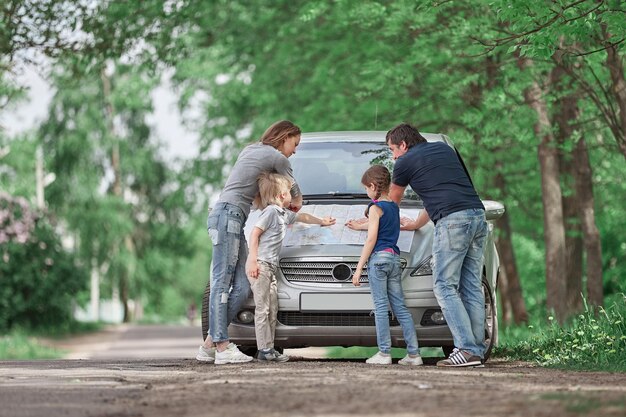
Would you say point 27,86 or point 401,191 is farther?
point 27,86

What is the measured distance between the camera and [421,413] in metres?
5.84

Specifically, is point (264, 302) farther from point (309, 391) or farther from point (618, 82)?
point (618, 82)

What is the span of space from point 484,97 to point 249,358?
767 cm

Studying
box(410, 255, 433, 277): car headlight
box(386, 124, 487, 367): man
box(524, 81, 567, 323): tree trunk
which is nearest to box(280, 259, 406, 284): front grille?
box(410, 255, 433, 277): car headlight

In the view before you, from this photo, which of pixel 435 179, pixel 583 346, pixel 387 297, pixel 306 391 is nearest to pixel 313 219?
pixel 387 297

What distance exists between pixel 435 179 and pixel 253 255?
1522mm

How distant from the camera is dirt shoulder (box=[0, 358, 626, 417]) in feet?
19.9

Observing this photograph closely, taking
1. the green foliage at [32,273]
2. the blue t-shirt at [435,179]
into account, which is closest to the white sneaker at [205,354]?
the blue t-shirt at [435,179]

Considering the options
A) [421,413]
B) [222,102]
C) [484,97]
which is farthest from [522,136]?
[222,102]

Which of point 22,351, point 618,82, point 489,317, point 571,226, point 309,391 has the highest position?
point 618,82

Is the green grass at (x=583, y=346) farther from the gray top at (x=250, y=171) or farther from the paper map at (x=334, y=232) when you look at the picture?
the gray top at (x=250, y=171)

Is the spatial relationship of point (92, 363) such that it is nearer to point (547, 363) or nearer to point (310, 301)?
point (310, 301)

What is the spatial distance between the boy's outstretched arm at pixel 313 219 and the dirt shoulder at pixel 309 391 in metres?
1.14

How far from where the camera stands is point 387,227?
9.38m
